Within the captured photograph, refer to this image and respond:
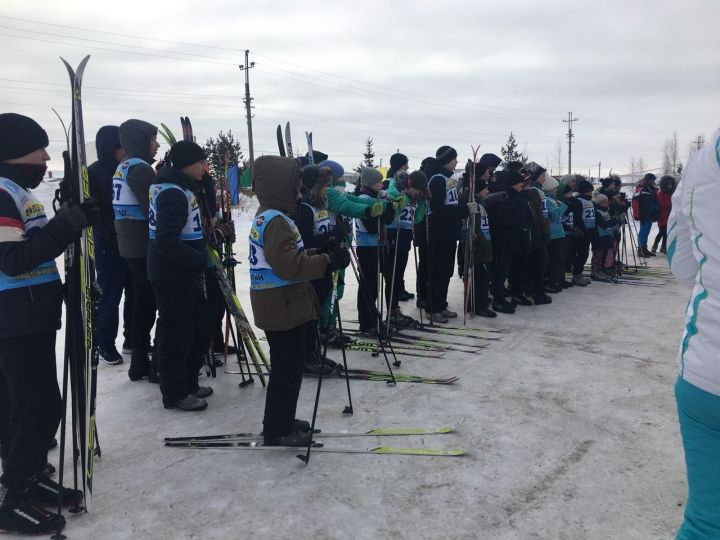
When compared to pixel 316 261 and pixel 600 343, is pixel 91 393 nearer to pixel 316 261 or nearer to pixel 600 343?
pixel 316 261

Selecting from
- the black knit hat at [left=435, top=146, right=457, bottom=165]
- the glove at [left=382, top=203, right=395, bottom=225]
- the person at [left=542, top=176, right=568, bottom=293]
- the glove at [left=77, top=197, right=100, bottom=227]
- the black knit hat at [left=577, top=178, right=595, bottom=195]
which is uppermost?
the black knit hat at [left=435, top=146, right=457, bottom=165]

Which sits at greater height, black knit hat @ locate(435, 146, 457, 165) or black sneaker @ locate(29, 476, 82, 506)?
black knit hat @ locate(435, 146, 457, 165)

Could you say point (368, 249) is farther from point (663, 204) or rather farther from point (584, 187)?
point (663, 204)

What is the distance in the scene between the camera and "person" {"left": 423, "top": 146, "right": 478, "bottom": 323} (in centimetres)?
639

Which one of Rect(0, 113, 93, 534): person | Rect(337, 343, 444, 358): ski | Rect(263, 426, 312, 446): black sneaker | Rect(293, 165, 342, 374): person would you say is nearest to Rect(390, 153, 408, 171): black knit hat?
Rect(293, 165, 342, 374): person

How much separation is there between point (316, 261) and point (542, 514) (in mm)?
1782

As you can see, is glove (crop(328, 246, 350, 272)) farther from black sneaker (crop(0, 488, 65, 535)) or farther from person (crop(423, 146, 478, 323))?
person (crop(423, 146, 478, 323))

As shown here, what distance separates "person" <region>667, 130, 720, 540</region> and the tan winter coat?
Result: 1.95 metres

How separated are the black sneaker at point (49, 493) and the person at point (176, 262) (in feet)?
3.96

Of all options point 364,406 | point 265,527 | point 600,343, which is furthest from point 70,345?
point 600,343

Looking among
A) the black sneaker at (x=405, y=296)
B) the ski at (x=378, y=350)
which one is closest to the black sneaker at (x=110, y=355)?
the ski at (x=378, y=350)

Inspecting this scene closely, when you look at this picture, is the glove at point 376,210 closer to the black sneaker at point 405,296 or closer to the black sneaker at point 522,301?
the black sneaker at point 405,296

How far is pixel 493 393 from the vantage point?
4.21m

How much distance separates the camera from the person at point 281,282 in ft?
10.2
